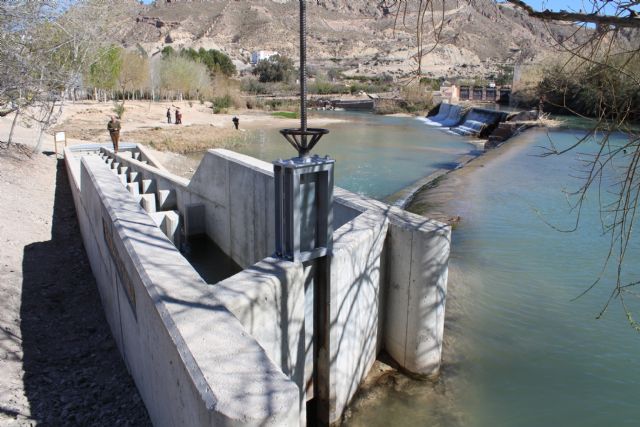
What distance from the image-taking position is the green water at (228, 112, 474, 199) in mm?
22375

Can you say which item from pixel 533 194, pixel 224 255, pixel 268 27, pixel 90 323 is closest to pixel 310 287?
pixel 90 323

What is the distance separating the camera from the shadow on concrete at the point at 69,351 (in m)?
4.70

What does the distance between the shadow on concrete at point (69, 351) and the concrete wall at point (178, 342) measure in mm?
206

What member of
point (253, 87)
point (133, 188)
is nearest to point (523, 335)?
point (133, 188)

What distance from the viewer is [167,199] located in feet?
46.9

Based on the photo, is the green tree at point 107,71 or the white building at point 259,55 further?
the white building at point 259,55

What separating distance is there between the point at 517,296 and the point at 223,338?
6.92 metres

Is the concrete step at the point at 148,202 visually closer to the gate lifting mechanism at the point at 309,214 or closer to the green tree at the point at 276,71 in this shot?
the gate lifting mechanism at the point at 309,214

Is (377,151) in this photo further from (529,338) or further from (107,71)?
(107,71)

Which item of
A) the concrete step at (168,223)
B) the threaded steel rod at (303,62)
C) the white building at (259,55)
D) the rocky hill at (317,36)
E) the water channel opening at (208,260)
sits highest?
the rocky hill at (317,36)

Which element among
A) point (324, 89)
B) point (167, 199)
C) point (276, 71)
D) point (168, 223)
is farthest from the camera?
point (276, 71)

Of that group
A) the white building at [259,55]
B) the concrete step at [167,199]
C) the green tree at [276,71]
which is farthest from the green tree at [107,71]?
the white building at [259,55]

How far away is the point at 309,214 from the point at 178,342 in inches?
86.6

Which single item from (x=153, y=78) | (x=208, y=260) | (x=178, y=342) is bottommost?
(x=208, y=260)
